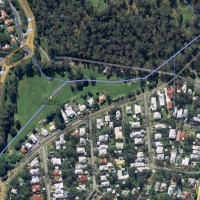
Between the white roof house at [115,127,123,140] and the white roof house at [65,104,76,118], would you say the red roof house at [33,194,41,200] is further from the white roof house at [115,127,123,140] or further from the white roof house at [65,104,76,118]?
the white roof house at [115,127,123,140]

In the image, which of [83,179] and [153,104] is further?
[83,179]

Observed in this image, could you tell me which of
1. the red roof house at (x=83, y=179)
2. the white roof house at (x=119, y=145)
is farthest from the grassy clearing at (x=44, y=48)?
the red roof house at (x=83, y=179)

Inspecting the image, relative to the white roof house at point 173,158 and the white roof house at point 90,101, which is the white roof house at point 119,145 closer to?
the white roof house at point 90,101

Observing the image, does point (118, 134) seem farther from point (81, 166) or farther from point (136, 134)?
point (81, 166)

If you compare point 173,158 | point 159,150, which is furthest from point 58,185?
point 173,158

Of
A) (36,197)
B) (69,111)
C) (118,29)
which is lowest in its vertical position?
(36,197)

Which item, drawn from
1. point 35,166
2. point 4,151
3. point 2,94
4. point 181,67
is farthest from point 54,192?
point 181,67

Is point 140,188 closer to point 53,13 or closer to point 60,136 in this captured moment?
point 60,136
